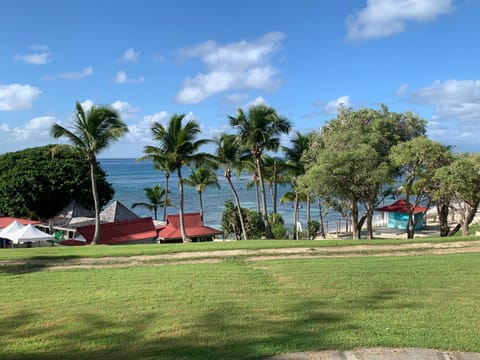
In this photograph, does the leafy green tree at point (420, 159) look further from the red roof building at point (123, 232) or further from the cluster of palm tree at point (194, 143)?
the red roof building at point (123, 232)

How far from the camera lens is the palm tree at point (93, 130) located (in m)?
20.0

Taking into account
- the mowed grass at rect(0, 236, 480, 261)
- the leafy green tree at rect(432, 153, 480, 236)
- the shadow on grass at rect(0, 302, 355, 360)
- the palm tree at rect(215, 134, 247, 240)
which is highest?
the palm tree at rect(215, 134, 247, 240)

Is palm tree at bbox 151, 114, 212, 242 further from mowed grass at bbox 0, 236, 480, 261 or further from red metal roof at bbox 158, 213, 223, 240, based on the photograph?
mowed grass at bbox 0, 236, 480, 261

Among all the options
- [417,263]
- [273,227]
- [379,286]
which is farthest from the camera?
[273,227]

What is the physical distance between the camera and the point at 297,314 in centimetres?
711

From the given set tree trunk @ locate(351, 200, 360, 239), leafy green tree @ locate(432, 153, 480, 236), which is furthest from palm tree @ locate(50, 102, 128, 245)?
leafy green tree @ locate(432, 153, 480, 236)

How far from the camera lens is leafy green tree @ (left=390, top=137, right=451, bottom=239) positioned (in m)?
18.2

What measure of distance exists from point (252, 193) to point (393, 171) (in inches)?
3029

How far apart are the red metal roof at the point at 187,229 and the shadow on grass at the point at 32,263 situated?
14222mm

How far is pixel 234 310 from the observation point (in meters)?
7.35

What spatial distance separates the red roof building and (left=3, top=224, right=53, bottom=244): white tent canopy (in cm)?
205

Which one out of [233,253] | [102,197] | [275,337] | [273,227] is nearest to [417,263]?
[233,253]

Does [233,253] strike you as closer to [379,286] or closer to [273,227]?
[379,286]

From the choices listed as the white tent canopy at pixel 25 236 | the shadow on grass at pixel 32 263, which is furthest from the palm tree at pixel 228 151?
the shadow on grass at pixel 32 263
